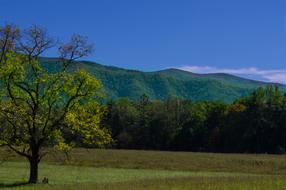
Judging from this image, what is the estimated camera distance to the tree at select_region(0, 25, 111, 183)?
3831 cm

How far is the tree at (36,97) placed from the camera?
38.3 meters

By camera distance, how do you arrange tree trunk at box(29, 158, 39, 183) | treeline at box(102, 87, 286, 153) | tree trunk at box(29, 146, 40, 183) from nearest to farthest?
tree trunk at box(29, 158, 39, 183), tree trunk at box(29, 146, 40, 183), treeline at box(102, 87, 286, 153)

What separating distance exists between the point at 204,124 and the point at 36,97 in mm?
106804

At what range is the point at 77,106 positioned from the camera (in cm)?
4019

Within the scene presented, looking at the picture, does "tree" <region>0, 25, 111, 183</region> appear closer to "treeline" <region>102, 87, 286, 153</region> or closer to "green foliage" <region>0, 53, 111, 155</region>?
"green foliage" <region>0, 53, 111, 155</region>

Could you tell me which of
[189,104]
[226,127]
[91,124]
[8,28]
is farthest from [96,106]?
[189,104]

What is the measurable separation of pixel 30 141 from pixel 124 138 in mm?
107844

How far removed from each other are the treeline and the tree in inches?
3567

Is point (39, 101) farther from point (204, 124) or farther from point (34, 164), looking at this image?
point (204, 124)

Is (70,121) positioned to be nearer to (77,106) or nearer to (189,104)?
(77,106)

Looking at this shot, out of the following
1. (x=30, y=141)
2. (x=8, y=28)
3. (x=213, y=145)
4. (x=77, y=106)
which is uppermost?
(x=8, y=28)

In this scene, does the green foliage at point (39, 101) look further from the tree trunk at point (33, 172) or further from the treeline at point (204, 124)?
the treeline at point (204, 124)

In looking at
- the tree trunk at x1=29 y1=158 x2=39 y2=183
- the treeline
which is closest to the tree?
the tree trunk at x1=29 y1=158 x2=39 y2=183

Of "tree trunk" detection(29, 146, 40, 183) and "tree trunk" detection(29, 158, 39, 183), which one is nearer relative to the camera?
"tree trunk" detection(29, 158, 39, 183)
